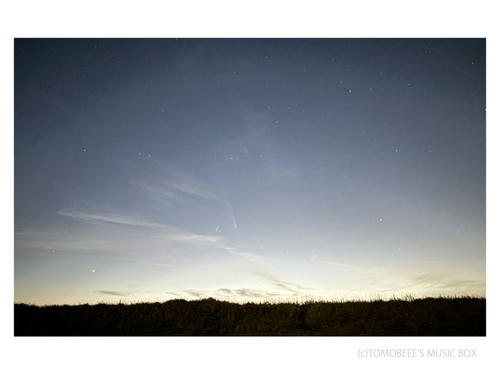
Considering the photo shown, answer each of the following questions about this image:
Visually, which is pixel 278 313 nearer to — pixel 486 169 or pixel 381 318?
pixel 381 318

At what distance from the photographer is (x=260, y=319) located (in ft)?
40.2

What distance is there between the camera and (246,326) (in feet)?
38.5

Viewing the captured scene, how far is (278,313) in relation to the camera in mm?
12852

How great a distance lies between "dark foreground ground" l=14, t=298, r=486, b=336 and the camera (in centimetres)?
1111

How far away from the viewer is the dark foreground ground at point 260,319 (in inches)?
437

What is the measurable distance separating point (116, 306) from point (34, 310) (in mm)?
2772
